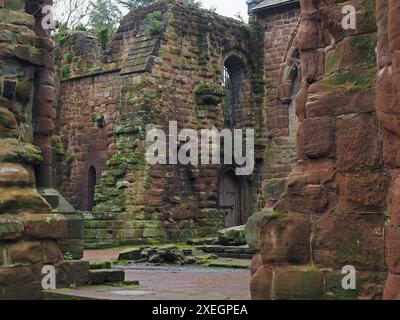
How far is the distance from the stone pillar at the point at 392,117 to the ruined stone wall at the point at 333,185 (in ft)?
1.40

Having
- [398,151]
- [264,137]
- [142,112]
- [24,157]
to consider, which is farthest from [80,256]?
[264,137]

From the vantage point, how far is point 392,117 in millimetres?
4344

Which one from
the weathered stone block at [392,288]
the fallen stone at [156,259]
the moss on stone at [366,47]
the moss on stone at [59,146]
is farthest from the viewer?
the moss on stone at [59,146]

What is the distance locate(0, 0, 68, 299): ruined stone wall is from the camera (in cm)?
637

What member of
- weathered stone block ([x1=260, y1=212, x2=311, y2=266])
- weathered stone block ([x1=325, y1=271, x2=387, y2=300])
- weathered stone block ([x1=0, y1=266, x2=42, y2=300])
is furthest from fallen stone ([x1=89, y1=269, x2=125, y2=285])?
weathered stone block ([x1=325, y1=271, x2=387, y2=300])

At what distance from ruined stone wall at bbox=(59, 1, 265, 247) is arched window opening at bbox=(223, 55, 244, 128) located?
19.9 inches

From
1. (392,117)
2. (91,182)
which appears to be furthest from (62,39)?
(392,117)

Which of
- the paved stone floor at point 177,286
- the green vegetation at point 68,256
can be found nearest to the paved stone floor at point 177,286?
the paved stone floor at point 177,286

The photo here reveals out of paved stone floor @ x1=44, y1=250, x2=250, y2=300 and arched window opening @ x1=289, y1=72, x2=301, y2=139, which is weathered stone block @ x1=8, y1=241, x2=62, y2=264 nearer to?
paved stone floor @ x1=44, y1=250, x2=250, y2=300

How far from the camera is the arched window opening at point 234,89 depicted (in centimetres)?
2425

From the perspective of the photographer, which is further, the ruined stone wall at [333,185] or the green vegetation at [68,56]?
the green vegetation at [68,56]

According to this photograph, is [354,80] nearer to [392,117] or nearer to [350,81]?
[350,81]

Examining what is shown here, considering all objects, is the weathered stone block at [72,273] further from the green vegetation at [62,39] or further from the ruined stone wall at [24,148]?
the green vegetation at [62,39]

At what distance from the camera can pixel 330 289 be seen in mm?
4988
